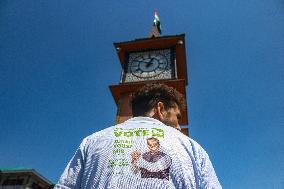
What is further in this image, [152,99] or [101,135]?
A: [152,99]

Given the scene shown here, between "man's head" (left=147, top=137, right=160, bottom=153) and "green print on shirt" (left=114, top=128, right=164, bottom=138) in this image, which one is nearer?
"man's head" (left=147, top=137, right=160, bottom=153)

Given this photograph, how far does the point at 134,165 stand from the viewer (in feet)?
5.34

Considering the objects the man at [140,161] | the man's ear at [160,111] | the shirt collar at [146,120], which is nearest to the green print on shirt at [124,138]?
Answer: the man at [140,161]

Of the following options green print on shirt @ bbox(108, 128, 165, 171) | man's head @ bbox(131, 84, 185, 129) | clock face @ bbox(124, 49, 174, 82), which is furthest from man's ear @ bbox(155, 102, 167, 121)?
clock face @ bbox(124, 49, 174, 82)

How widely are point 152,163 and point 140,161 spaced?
0.08m

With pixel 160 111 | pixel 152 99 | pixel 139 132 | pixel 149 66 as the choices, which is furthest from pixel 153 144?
pixel 149 66

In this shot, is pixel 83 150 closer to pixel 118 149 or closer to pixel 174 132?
pixel 118 149

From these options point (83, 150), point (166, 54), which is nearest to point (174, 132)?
point (83, 150)

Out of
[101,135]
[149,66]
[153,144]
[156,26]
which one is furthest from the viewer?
[156,26]

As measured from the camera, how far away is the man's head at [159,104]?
2.09m

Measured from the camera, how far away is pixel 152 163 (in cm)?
161

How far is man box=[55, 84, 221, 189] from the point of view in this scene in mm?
1572

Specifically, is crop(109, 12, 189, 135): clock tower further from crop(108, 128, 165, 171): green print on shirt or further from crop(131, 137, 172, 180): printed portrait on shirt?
crop(131, 137, 172, 180): printed portrait on shirt

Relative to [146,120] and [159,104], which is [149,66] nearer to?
[159,104]
